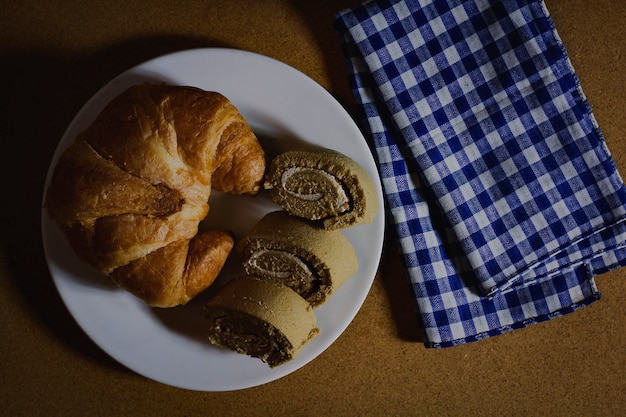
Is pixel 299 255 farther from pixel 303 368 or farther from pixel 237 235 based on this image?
pixel 303 368

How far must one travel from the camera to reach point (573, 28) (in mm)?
1568

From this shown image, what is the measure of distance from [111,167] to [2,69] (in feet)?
1.76

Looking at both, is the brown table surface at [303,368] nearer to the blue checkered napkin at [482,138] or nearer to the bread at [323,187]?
the blue checkered napkin at [482,138]

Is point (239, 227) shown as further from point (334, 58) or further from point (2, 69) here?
point (2, 69)

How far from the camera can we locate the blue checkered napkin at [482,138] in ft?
4.83

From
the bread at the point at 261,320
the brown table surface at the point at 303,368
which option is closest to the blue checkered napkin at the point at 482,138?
the brown table surface at the point at 303,368

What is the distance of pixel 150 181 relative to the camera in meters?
1.30

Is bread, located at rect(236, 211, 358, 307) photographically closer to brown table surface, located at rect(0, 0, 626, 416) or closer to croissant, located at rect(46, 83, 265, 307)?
croissant, located at rect(46, 83, 265, 307)

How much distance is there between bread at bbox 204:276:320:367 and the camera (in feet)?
4.47

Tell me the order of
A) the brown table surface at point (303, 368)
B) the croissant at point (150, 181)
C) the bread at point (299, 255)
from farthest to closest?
the brown table surface at point (303, 368), the bread at point (299, 255), the croissant at point (150, 181)

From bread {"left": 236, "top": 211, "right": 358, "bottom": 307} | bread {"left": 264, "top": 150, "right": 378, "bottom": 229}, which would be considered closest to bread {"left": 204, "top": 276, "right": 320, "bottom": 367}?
bread {"left": 236, "top": 211, "right": 358, "bottom": 307}

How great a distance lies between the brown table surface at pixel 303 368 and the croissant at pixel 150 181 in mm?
283

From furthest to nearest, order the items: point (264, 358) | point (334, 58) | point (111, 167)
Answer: point (334, 58) → point (264, 358) → point (111, 167)

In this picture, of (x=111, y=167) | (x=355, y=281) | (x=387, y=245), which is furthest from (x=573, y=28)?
(x=111, y=167)
